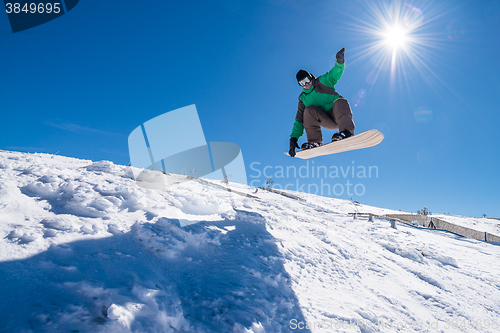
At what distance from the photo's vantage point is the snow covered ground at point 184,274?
4.96 feet

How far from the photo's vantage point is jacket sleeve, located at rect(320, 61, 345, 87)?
175 inches

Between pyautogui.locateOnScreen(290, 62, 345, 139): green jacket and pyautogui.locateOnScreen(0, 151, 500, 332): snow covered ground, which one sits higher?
pyautogui.locateOnScreen(290, 62, 345, 139): green jacket

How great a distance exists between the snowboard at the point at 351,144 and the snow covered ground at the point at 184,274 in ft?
7.03

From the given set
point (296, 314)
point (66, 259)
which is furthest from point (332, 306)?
point (66, 259)

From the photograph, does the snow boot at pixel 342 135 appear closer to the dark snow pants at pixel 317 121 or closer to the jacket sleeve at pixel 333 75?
the dark snow pants at pixel 317 121

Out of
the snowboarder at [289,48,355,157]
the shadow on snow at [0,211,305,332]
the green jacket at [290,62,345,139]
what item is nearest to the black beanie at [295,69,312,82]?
the snowboarder at [289,48,355,157]

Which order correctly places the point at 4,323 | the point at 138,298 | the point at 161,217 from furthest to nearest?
1. the point at 161,217
2. the point at 138,298
3. the point at 4,323

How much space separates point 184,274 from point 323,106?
4.81 m

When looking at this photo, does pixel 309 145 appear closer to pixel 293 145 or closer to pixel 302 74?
pixel 293 145

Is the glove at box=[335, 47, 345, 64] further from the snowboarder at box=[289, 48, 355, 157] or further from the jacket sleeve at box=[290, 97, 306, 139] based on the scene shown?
the jacket sleeve at box=[290, 97, 306, 139]

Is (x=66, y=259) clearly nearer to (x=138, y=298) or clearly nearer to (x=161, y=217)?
(x=138, y=298)

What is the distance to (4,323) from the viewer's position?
120 cm

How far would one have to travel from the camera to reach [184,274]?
2.22 metres

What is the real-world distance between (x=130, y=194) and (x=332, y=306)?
331 centimetres
